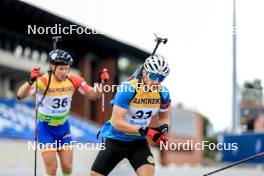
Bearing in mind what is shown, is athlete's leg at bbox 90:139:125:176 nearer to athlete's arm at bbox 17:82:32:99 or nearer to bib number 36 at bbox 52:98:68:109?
bib number 36 at bbox 52:98:68:109

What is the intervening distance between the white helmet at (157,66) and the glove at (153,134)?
2.13ft

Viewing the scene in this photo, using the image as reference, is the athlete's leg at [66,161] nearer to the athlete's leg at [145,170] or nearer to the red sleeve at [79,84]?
the red sleeve at [79,84]

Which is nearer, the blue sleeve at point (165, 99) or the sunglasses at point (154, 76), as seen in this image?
the sunglasses at point (154, 76)

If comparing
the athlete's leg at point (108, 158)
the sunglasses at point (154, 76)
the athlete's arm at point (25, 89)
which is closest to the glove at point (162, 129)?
the athlete's leg at point (108, 158)

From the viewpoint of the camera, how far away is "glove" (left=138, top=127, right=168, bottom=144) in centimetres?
623

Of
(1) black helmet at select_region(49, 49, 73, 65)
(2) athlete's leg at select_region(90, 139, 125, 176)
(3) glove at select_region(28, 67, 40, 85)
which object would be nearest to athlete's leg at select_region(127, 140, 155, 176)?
(2) athlete's leg at select_region(90, 139, 125, 176)

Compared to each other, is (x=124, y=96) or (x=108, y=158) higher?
(x=124, y=96)

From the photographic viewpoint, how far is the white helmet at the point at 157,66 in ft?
20.8

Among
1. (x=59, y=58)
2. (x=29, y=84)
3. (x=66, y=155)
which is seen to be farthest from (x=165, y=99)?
(x=29, y=84)

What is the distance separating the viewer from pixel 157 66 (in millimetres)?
6340

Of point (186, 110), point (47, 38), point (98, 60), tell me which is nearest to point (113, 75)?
point (98, 60)

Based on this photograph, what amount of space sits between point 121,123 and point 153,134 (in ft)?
1.27

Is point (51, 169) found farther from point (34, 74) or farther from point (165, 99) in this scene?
point (165, 99)

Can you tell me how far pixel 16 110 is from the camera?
2505 centimetres
